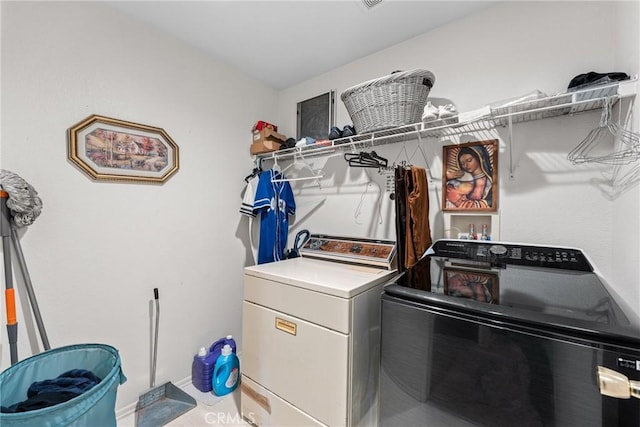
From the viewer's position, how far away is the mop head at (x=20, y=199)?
1202 millimetres

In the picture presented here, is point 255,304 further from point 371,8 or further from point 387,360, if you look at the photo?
point 371,8

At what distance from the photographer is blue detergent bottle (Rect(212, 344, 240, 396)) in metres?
1.88

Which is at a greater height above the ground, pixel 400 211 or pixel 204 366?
pixel 400 211

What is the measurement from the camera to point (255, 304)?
1500mm

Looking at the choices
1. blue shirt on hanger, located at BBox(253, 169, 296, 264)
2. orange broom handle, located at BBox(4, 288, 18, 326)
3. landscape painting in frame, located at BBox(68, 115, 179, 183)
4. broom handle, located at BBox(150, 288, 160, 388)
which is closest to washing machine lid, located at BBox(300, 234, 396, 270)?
blue shirt on hanger, located at BBox(253, 169, 296, 264)

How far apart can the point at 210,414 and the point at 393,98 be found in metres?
2.25

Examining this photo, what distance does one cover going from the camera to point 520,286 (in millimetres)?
968

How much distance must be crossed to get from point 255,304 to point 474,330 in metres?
1.11

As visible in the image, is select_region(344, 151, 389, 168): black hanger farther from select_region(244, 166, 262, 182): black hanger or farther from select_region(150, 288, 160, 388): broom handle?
select_region(150, 288, 160, 388): broom handle

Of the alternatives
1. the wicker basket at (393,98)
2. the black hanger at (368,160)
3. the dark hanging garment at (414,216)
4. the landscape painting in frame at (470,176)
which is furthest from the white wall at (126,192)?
the landscape painting in frame at (470,176)

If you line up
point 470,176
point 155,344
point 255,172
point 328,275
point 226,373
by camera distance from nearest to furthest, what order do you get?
point 328,275 → point 470,176 → point 155,344 → point 226,373 → point 255,172

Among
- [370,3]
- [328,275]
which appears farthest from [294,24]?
[328,275]

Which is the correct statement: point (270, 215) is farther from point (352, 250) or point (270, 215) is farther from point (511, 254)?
point (511, 254)

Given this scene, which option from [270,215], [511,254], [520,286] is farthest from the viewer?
[270,215]
